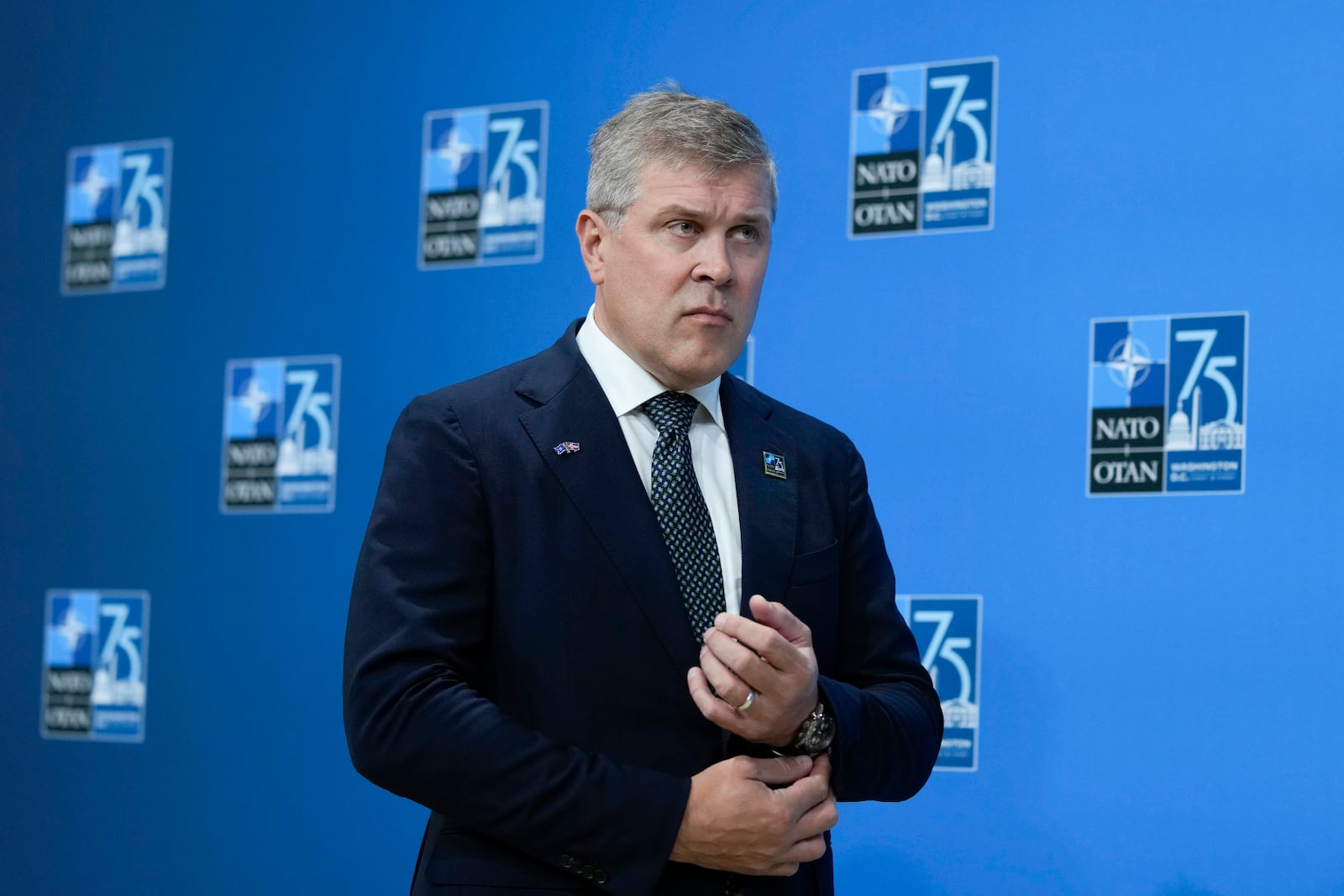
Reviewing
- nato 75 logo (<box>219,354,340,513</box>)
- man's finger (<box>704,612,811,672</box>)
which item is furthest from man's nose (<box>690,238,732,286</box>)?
nato 75 logo (<box>219,354,340,513</box>)

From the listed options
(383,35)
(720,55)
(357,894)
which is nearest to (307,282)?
(383,35)

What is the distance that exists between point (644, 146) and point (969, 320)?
1.20m

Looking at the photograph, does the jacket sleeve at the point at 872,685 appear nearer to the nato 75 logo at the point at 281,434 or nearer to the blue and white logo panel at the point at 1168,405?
the blue and white logo panel at the point at 1168,405

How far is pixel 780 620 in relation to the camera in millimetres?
1560

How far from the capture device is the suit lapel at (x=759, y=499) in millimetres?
1764

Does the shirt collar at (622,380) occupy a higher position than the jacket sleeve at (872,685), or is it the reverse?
the shirt collar at (622,380)

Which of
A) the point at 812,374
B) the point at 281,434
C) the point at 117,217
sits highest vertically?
the point at 117,217

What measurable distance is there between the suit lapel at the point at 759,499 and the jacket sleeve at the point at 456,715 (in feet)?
0.95

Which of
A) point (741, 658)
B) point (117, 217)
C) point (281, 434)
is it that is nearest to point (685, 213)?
point (741, 658)

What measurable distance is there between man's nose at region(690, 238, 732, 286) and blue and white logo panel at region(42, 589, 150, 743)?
225cm

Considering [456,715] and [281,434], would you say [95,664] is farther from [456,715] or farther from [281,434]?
Answer: [456,715]

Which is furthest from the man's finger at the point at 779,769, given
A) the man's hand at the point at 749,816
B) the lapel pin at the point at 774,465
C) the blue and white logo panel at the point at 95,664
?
the blue and white logo panel at the point at 95,664

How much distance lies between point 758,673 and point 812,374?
1.52 meters

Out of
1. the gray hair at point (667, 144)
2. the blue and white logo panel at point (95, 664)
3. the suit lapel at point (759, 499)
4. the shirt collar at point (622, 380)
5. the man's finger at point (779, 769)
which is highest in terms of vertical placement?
the gray hair at point (667, 144)
